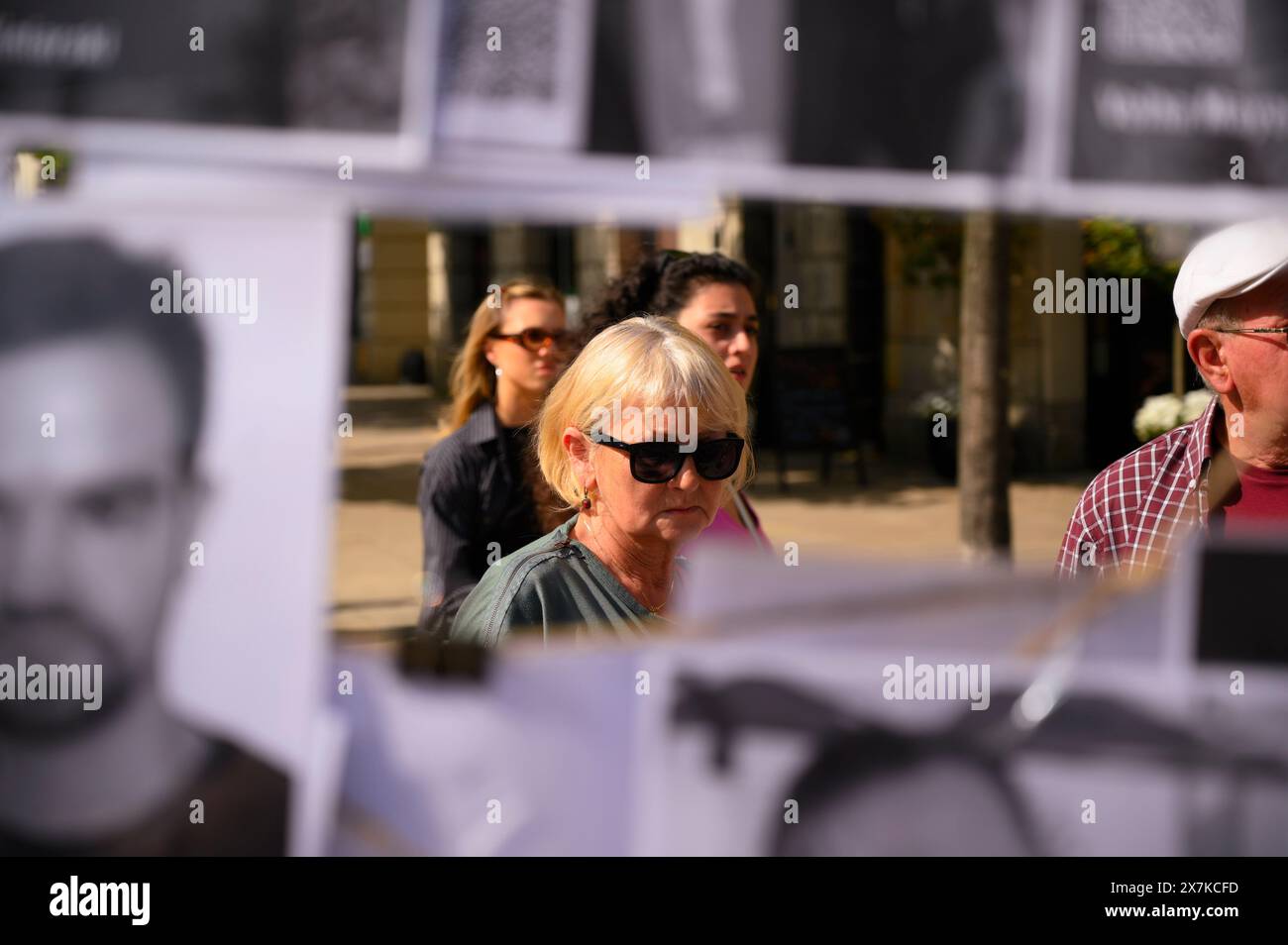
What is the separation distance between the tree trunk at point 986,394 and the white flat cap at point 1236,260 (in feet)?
11.6

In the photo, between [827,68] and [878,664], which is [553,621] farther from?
[827,68]

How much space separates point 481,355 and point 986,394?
9.42 ft

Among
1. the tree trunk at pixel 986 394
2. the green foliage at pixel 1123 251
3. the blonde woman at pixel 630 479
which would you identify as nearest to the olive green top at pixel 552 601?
the blonde woman at pixel 630 479

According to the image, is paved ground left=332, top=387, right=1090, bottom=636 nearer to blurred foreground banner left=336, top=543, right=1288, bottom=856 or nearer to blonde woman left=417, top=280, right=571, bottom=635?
blonde woman left=417, top=280, right=571, bottom=635

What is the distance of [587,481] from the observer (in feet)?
7.12

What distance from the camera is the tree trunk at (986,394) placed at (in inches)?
236

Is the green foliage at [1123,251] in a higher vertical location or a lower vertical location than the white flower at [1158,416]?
higher

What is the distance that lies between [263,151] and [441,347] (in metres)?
23.3

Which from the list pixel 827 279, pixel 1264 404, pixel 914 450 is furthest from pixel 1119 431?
pixel 1264 404

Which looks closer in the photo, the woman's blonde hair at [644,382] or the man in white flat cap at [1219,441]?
the woman's blonde hair at [644,382]

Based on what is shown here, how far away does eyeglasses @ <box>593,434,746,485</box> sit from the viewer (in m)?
2.05

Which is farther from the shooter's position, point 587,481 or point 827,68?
point 587,481
